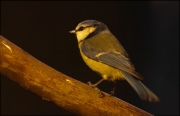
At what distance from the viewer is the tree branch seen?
1258 millimetres

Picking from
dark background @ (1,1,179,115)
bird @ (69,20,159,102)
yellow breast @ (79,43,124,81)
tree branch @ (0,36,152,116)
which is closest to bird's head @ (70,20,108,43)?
bird @ (69,20,159,102)

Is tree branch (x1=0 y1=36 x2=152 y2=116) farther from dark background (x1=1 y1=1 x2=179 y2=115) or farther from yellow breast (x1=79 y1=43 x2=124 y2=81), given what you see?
dark background (x1=1 y1=1 x2=179 y2=115)

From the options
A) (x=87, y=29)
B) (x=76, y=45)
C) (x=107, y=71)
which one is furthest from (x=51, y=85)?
(x=76, y=45)

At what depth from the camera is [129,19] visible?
2463 mm

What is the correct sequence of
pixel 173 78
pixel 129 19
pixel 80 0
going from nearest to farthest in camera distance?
pixel 80 0
pixel 129 19
pixel 173 78

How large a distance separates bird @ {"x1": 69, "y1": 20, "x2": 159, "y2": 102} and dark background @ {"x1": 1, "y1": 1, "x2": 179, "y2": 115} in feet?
2.11

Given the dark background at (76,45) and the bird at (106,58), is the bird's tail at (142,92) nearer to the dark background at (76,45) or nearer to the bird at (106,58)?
the bird at (106,58)

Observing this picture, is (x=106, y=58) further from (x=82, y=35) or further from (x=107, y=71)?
(x=82, y=35)

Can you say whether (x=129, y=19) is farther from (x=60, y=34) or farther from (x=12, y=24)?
(x=12, y=24)

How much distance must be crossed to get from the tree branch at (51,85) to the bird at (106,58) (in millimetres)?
91

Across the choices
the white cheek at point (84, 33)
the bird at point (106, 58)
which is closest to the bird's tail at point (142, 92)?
the bird at point (106, 58)

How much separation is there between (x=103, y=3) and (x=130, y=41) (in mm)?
375

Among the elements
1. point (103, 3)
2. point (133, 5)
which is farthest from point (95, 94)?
point (133, 5)

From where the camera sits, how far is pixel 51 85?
128 cm
